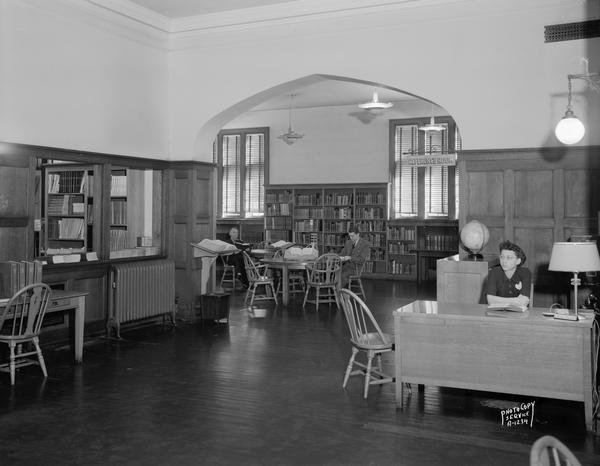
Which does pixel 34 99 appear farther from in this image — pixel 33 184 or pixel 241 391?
pixel 241 391

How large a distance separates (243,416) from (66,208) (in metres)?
5.25

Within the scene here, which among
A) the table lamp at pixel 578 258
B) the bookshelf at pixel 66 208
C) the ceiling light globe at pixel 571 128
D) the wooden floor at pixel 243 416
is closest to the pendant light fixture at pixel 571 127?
the ceiling light globe at pixel 571 128

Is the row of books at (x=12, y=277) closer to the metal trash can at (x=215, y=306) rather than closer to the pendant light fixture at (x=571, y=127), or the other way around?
the metal trash can at (x=215, y=306)

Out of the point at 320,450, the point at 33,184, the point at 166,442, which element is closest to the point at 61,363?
the point at 33,184

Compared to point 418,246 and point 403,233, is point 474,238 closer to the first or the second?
point 418,246

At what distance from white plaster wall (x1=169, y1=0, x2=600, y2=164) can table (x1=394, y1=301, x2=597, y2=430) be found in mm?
3103

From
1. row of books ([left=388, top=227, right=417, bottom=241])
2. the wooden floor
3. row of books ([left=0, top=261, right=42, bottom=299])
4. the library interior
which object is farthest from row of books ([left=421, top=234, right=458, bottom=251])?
row of books ([left=0, top=261, right=42, bottom=299])

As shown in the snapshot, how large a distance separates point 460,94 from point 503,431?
4.36 m

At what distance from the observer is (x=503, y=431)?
458 cm

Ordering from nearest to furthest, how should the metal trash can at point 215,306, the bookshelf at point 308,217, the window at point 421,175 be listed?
1. the metal trash can at point 215,306
2. the window at point 421,175
3. the bookshelf at point 308,217

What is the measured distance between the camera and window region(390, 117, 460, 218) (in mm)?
14391

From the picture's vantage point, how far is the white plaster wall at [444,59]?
7.16 meters

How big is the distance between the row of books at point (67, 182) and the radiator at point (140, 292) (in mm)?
1419

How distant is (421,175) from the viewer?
48.1 feet
